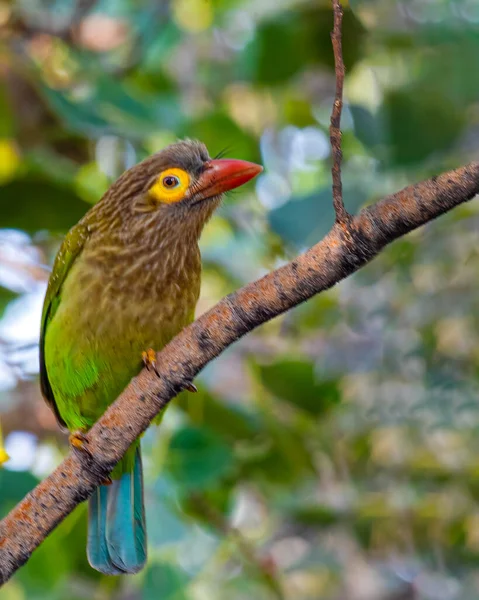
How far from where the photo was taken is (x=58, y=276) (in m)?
2.38

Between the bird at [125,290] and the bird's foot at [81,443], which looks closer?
the bird's foot at [81,443]

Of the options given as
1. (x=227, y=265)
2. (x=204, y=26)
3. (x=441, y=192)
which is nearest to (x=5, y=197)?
(x=227, y=265)

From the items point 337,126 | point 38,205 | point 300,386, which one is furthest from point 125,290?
point 337,126

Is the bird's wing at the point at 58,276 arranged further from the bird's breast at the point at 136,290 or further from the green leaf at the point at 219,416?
the green leaf at the point at 219,416

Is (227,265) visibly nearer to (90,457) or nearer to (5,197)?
(5,197)

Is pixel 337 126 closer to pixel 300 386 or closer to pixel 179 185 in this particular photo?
pixel 179 185

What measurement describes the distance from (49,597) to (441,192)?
2011 mm

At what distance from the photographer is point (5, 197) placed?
2502 millimetres

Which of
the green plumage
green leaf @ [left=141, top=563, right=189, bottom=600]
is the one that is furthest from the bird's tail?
green leaf @ [left=141, top=563, right=189, bottom=600]

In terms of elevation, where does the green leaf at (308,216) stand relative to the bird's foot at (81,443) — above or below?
above

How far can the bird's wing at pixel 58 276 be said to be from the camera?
2371 millimetres

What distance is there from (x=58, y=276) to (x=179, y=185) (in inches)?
17.1

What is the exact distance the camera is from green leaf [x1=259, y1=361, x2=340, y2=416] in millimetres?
2754

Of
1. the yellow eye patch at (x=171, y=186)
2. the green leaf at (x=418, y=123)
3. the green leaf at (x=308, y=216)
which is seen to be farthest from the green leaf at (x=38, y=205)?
the green leaf at (x=418, y=123)
